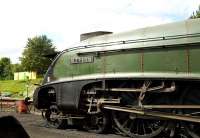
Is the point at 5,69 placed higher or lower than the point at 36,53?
lower

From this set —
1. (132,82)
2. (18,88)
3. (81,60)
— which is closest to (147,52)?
(132,82)

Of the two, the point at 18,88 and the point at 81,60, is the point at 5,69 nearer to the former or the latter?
the point at 18,88

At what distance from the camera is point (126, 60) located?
952cm

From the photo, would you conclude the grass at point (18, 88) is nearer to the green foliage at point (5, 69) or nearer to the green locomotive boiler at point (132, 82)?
the green locomotive boiler at point (132, 82)

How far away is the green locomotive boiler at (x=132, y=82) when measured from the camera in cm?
827

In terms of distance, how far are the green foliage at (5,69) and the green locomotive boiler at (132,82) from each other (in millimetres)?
90665

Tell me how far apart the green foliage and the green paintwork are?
300 feet

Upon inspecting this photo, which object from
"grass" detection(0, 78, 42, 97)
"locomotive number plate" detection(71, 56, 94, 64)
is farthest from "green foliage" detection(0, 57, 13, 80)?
"locomotive number plate" detection(71, 56, 94, 64)

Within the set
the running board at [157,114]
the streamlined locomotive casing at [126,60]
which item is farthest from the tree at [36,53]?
the running board at [157,114]

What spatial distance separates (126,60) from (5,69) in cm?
10833

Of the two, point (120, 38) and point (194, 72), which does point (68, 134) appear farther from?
point (194, 72)

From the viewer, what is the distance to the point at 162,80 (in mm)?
8602

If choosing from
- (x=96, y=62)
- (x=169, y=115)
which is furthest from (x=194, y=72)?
(x=96, y=62)

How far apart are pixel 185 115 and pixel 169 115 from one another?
404 millimetres
